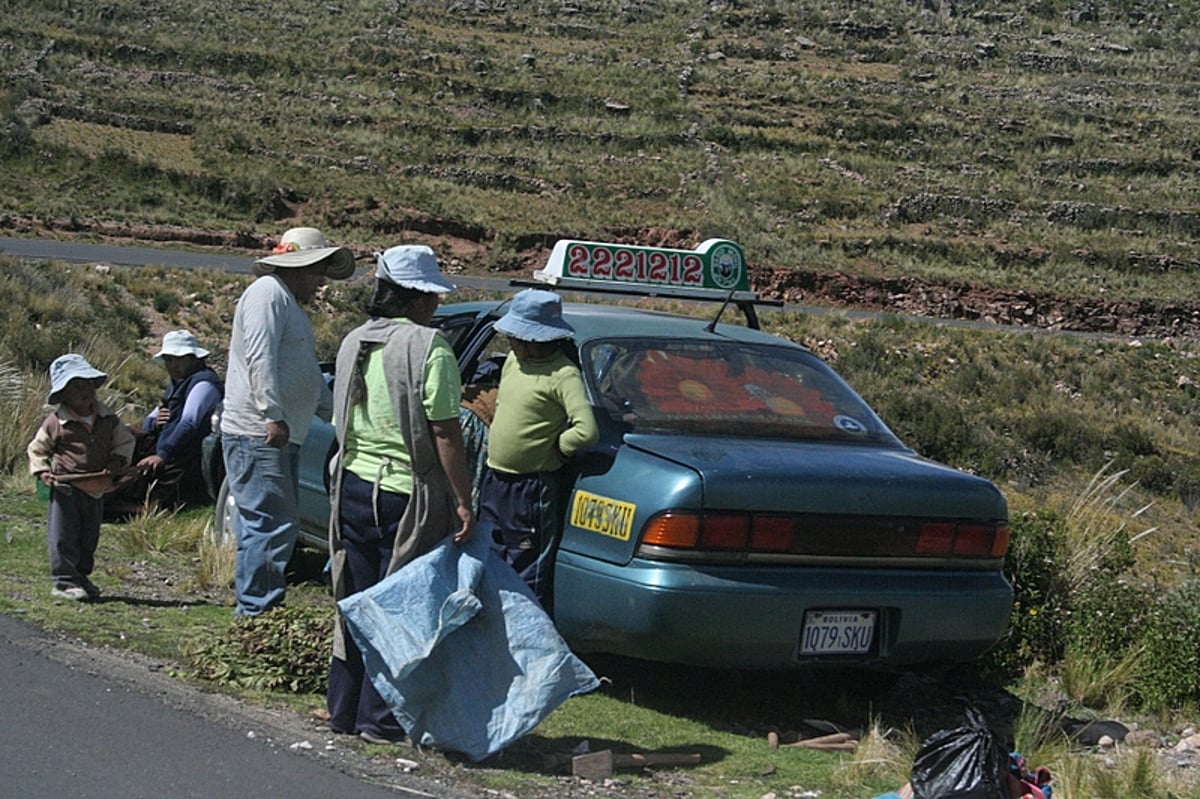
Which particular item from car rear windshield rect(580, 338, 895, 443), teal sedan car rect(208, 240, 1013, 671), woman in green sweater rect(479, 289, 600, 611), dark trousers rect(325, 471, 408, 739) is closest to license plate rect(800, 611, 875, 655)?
teal sedan car rect(208, 240, 1013, 671)

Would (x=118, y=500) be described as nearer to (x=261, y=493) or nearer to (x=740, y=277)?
(x=261, y=493)

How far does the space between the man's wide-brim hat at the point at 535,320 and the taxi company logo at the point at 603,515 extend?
0.67 m

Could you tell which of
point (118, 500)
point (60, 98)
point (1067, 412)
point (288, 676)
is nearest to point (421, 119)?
point (60, 98)

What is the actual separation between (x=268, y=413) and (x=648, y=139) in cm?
5660

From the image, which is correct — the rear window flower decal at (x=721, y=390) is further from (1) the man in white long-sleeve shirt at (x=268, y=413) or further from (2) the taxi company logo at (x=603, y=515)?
(1) the man in white long-sleeve shirt at (x=268, y=413)

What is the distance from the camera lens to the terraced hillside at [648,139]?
47.4 meters

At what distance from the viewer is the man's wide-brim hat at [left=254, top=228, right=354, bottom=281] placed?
689 cm

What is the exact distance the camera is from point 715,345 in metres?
7.19

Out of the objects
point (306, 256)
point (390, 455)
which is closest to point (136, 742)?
point (390, 455)

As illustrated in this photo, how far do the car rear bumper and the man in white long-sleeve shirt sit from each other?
1.41 metres

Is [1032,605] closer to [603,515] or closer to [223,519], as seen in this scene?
[603,515]

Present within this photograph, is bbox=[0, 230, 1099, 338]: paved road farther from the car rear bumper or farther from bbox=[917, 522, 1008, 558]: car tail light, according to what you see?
the car rear bumper

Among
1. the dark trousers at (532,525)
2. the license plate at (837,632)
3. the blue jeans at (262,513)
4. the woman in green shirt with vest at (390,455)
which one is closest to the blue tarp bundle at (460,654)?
the woman in green shirt with vest at (390,455)

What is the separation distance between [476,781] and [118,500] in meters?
5.65
